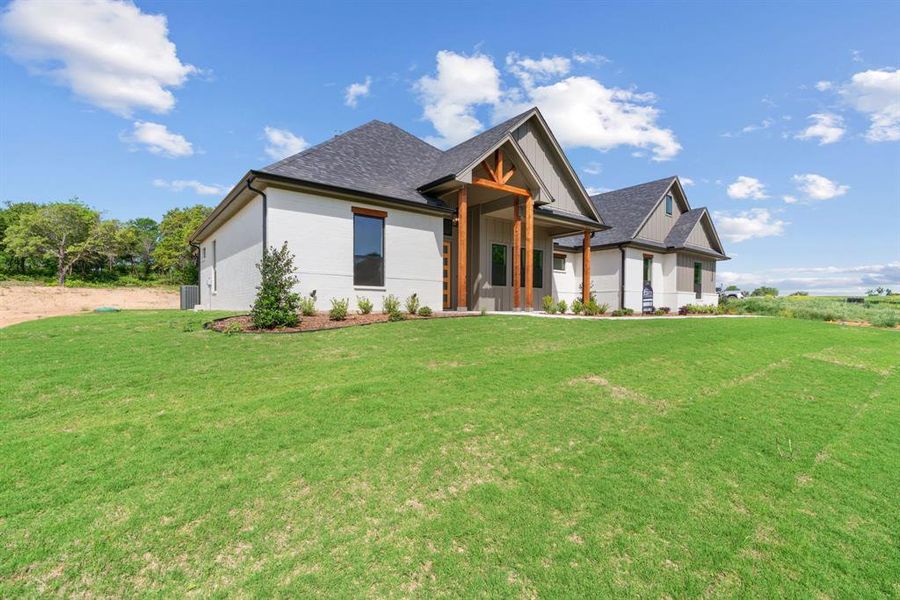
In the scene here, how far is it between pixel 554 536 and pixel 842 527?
87.4 inches

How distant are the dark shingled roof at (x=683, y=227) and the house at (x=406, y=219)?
4.44 meters

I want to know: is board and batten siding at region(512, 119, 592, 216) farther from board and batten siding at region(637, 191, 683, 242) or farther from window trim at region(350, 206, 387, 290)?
window trim at region(350, 206, 387, 290)

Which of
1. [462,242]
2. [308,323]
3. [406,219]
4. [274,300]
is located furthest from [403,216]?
[274,300]

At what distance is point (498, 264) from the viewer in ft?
56.1

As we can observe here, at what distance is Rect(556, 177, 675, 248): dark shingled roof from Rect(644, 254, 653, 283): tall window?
2.21 m

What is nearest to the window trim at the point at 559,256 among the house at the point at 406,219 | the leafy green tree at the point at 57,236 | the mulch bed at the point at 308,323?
the house at the point at 406,219

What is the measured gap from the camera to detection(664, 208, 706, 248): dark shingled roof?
922 inches

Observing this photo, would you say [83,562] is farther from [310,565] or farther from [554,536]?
[554,536]

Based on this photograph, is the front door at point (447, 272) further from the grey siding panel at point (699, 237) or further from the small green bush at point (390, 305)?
the grey siding panel at point (699, 237)

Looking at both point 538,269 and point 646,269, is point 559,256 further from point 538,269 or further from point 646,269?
point 646,269

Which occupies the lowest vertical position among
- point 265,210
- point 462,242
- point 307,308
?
point 307,308

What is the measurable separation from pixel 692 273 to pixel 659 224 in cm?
422

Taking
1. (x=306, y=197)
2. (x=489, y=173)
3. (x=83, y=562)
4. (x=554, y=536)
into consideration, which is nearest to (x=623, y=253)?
(x=489, y=173)

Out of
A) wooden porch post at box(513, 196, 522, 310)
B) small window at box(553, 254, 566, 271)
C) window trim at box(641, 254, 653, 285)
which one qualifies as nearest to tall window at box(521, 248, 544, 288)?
small window at box(553, 254, 566, 271)
